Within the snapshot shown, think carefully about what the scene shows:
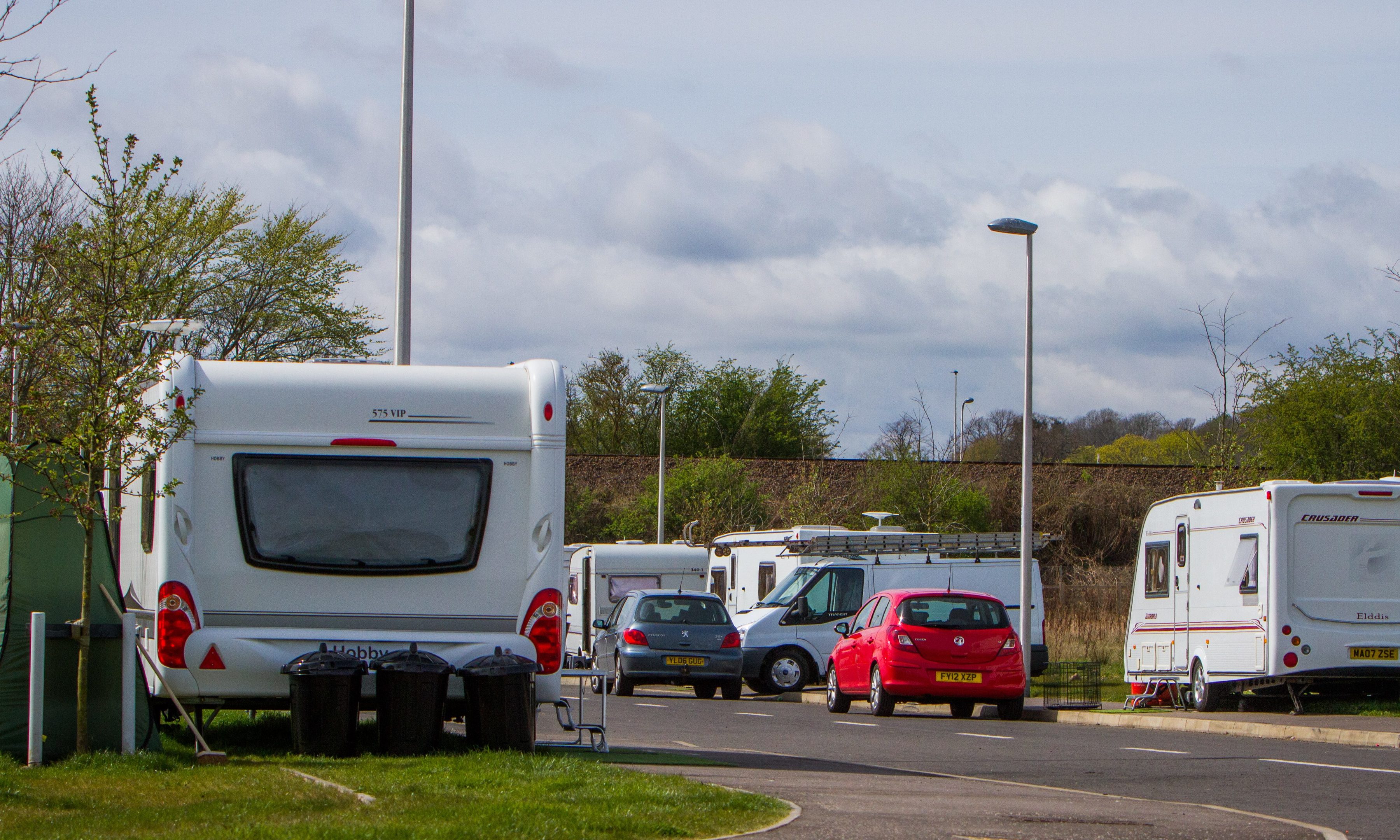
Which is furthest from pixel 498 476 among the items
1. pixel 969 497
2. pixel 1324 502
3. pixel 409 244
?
pixel 969 497

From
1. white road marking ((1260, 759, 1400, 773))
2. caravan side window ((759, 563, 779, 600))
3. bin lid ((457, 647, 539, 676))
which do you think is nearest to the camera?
bin lid ((457, 647, 539, 676))

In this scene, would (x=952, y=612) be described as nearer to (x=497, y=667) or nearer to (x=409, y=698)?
(x=497, y=667)

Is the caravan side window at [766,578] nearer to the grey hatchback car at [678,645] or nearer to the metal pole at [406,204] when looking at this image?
the grey hatchback car at [678,645]

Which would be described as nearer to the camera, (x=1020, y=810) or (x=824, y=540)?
(x=1020, y=810)

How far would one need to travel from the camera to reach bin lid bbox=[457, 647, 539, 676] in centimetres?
1166

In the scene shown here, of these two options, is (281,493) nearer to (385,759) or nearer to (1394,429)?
(385,759)

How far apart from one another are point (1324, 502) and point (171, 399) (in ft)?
44.5

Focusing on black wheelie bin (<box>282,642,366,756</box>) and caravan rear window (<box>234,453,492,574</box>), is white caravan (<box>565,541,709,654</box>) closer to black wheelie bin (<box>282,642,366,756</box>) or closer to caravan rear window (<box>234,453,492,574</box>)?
caravan rear window (<box>234,453,492,574</box>)

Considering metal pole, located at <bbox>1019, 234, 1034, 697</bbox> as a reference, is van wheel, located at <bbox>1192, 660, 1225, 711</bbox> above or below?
below

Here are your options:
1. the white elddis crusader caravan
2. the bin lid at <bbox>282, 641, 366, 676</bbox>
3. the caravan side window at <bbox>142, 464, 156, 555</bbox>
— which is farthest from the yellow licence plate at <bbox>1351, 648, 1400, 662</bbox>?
the caravan side window at <bbox>142, 464, 156, 555</bbox>

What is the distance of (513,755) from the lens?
1132 centimetres

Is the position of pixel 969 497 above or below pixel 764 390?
below

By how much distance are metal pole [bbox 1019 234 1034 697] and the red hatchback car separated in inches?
106

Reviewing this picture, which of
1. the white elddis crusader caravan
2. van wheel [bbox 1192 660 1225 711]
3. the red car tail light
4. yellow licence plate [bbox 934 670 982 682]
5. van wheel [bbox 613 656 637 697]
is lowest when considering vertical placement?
van wheel [bbox 613 656 637 697]
